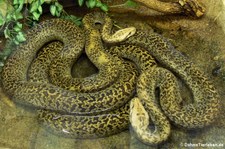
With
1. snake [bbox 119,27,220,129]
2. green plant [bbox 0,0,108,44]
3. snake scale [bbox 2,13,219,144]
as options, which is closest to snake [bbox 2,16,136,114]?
snake scale [bbox 2,13,219,144]

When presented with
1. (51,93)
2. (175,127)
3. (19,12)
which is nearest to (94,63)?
(51,93)

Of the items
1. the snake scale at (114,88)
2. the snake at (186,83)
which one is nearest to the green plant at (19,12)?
the snake scale at (114,88)

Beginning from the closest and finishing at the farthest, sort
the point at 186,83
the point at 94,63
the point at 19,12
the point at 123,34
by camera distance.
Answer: the point at 19,12 < the point at 186,83 < the point at 94,63 < the point at 123,34

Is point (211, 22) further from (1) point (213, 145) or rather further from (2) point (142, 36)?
(1) point (213, 145)

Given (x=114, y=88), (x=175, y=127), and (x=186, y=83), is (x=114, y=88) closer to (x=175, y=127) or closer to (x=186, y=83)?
(x=175, y=127)

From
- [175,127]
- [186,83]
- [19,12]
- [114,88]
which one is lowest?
[175,127]

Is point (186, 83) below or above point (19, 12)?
Answer: below

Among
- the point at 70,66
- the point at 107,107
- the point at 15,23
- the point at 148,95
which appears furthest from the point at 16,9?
the point at 148,95

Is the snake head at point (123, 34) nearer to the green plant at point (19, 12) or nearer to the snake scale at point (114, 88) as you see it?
the snake scale at point (114, 88)

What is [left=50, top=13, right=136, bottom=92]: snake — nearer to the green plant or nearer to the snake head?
the snake head
